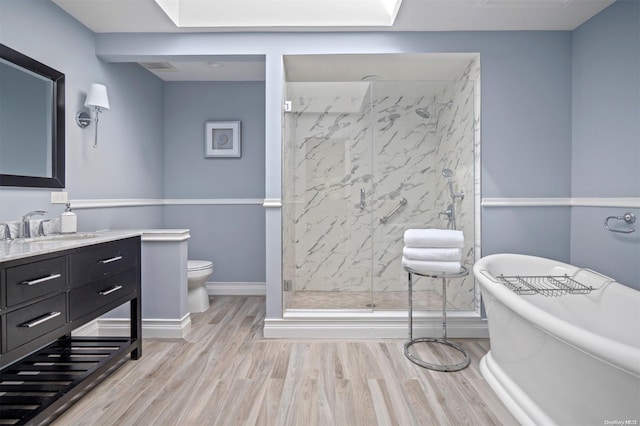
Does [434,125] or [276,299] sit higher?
[434,125]

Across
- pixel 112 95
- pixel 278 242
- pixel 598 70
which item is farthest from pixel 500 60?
pixel 112 95

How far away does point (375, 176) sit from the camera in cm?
303

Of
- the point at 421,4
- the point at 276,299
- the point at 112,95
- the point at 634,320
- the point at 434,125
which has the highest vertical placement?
the point at 421,4

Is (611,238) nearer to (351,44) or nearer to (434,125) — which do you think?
(434,125)

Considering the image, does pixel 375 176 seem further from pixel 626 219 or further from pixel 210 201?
pixel 210 201

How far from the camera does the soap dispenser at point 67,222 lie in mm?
2244

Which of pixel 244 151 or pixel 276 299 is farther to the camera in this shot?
pixel 244 151

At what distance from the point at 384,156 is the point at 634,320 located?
1.90 meters

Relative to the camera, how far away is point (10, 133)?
199 centimetres

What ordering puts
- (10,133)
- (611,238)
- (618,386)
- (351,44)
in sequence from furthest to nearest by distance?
(351,44)
(611,238)
(10,133)
(618,386)

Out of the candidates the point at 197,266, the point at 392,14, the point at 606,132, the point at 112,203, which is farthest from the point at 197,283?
the point at 606,132

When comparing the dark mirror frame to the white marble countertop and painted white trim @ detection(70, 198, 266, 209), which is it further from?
painted white trim @ detection(70, 198, 266, 209)

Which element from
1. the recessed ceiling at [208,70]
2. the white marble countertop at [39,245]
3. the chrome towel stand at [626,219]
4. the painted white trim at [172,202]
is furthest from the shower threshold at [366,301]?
the recessed ceiling at [208,70]

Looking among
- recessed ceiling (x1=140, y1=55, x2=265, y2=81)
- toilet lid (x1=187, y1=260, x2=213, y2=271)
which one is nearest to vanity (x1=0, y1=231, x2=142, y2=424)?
toilet lid (x1=187, y1=260, x2=213, y2=271)
